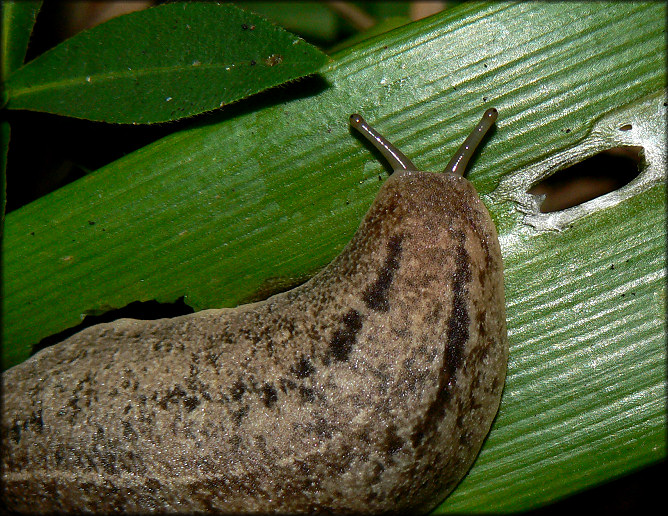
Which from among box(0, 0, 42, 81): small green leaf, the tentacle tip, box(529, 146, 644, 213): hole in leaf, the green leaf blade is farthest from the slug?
box(0, 0, 42, 81): small green leaf

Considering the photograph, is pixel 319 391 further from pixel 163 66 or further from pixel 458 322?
pixel 163 66

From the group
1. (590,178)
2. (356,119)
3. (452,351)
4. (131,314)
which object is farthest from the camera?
(590,178)

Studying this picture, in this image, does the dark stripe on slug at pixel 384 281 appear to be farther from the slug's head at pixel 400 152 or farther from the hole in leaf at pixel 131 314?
the hole in leaf at pixel 131 314

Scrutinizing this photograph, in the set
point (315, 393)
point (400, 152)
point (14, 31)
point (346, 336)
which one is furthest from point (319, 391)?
point (14, 31)

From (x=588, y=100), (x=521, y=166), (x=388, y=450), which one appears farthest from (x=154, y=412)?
(x=588, y=100)

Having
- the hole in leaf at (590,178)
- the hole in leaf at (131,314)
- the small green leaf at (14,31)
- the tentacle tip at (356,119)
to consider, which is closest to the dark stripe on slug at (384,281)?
the tentacle tip at (356,119)

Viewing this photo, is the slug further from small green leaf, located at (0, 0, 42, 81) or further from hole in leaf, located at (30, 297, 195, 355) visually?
small green leaf, located at (0, 0, 42, 81)
